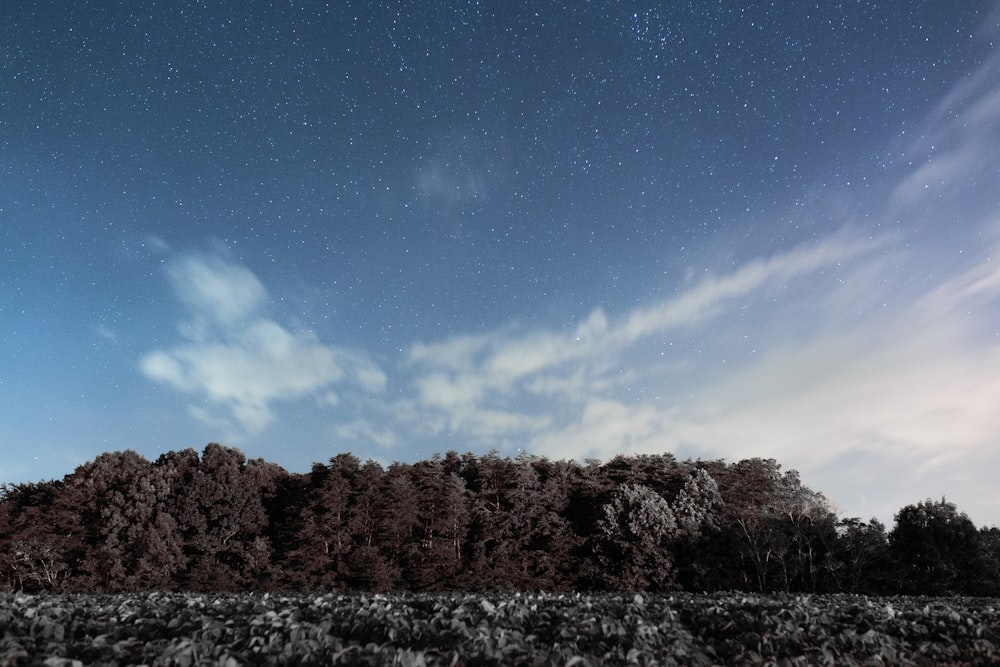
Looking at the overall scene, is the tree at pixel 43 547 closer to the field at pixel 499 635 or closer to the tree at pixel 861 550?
the field at pixel 499 635

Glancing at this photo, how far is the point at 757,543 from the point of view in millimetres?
39125

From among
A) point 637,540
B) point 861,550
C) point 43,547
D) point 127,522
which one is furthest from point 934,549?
point 43,547

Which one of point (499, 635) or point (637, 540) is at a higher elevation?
point (637, 540)

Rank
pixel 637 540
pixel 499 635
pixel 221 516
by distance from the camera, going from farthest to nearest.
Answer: pixel 221 516 < pixel 637 540 < pixel 499 635

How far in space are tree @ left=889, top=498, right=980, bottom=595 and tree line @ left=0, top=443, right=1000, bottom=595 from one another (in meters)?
0.07

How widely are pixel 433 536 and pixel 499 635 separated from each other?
35.3m

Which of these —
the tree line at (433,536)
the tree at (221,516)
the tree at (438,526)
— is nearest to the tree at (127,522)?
the tree line at (433,536)

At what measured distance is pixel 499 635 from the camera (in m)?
7.82

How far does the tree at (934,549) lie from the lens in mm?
35156

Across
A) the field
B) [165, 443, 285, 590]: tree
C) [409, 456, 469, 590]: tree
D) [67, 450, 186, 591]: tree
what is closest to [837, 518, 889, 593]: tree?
A: [409, 456, 469, 590]: tree

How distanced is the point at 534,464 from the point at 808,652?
3878 cm

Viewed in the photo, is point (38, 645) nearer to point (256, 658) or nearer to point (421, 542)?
point (256, 658)

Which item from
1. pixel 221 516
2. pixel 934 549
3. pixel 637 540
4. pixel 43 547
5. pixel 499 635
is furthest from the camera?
pixel 221 516

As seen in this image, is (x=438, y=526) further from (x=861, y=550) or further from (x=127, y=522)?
(x=861, y=550)
